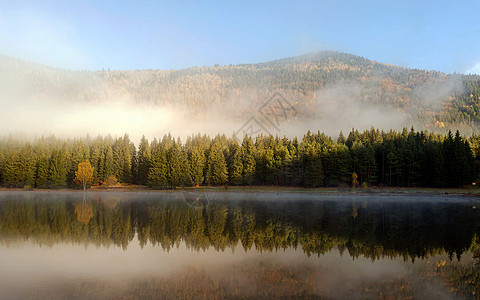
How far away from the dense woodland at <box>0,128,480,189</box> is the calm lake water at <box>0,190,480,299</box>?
4348cm

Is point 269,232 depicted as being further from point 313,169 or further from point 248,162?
point 248,162

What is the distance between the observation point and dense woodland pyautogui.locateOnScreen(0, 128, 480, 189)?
63500mm

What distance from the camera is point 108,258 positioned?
14.5m

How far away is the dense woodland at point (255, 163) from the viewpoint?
63500mm

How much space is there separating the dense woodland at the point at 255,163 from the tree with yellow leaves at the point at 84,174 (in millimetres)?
4284

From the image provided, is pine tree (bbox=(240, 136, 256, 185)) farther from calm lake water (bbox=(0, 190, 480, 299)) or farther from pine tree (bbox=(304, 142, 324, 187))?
calm lake water (bbox=(0, 190, 480, 299))

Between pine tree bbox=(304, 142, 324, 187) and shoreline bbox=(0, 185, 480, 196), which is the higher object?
pine tree bbox=(304, 142, 324, 187)

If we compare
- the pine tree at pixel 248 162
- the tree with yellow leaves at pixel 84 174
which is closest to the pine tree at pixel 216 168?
the pine tree at pixel 248 162

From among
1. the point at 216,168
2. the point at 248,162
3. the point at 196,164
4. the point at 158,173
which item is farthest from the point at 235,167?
the point at 158,173

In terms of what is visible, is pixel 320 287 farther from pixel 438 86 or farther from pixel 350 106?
pixel 438 86

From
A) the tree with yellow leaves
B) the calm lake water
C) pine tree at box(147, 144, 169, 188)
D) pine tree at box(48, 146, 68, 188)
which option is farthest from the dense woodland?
the calm lake water

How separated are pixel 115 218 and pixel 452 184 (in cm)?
6112

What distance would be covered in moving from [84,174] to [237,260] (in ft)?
223

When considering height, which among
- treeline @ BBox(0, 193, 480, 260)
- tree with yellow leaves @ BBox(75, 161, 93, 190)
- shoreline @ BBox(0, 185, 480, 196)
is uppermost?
tree with yellow leaves @ BBox(75, 161, 93, 190)
